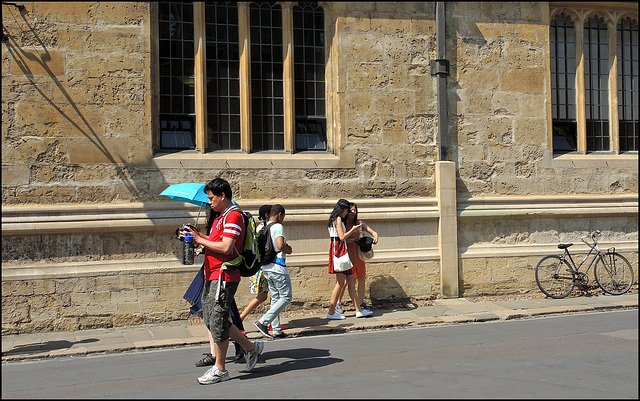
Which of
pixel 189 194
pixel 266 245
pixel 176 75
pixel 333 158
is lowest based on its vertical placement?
pixel 266 245

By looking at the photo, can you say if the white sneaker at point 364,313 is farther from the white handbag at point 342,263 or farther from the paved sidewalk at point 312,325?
the white handbag at point 342,263

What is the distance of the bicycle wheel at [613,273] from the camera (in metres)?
13.0

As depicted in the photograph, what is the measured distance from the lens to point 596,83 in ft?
46.0

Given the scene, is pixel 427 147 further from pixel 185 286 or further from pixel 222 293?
pixel 222 293

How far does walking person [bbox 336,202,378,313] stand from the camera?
11234mm

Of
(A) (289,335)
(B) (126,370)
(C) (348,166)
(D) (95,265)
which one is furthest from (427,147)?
(B) (126,370)

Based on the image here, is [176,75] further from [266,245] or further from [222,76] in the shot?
[266,245]

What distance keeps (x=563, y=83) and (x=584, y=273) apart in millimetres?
3760

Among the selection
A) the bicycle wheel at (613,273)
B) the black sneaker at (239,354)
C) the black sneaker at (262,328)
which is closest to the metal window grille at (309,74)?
the black sneaker at (262,328)

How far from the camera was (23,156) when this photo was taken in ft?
34.3

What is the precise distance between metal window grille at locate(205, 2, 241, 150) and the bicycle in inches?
240

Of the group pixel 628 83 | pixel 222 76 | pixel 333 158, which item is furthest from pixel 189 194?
pixel 628 83

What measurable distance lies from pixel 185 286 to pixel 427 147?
192 inches

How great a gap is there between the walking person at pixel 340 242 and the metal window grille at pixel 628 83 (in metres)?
6.62
